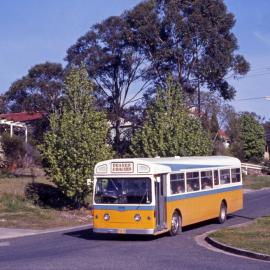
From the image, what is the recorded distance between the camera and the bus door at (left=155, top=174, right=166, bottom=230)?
→ 1994 centimetres

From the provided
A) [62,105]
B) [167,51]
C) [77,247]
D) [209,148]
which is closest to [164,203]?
[77,247]

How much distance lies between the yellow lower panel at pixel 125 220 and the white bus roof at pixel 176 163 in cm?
132

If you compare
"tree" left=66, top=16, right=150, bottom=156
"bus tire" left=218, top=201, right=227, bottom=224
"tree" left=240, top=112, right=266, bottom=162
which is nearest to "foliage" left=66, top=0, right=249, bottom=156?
"tree" left=66, top=16, right=150, bottom=156

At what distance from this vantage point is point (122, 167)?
2031 centimetres

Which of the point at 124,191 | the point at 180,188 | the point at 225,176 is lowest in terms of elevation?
the point at 124,191

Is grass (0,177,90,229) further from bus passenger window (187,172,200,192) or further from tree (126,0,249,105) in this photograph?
tree (126,0,249,105)

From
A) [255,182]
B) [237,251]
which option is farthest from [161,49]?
[237,251]

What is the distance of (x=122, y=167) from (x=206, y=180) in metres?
5.16

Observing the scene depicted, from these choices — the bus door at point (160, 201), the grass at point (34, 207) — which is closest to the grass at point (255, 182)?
the grass at point (34, 207)

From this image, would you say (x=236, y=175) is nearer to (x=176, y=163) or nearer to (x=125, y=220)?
(x=176, y=163)

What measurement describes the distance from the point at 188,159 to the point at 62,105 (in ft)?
33.0

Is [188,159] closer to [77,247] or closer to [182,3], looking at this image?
[77,247]

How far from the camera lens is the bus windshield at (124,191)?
19766 millimetres

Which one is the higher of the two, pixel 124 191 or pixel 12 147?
pixel 12 147
